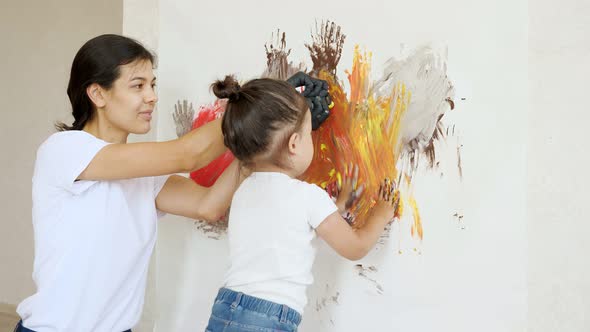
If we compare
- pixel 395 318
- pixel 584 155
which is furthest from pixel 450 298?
pixel 584 155

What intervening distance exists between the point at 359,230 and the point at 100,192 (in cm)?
61

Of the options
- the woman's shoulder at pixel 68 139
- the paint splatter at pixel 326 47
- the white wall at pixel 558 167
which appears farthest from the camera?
the paint splatter at pixel 326 47

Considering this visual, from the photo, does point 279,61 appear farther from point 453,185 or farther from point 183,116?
point 453,185

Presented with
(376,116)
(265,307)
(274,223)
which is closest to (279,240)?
(274,223)

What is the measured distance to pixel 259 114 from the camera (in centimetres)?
128

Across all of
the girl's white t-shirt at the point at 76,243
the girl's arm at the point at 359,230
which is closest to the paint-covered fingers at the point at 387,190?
the girl's arm at the point at 359,230

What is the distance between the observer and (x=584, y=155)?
1.17m

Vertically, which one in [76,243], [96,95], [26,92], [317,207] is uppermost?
[26,92]

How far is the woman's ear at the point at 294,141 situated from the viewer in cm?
131

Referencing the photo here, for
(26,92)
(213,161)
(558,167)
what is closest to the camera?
(558,167)

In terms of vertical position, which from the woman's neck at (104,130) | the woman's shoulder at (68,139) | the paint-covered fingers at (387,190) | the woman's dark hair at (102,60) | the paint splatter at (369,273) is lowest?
the paint splatter at (369,273)

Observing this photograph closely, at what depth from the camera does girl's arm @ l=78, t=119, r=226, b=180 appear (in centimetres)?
135

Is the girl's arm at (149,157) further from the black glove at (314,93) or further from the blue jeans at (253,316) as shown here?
the blue jeans at (253,316)

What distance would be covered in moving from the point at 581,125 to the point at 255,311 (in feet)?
2.47
